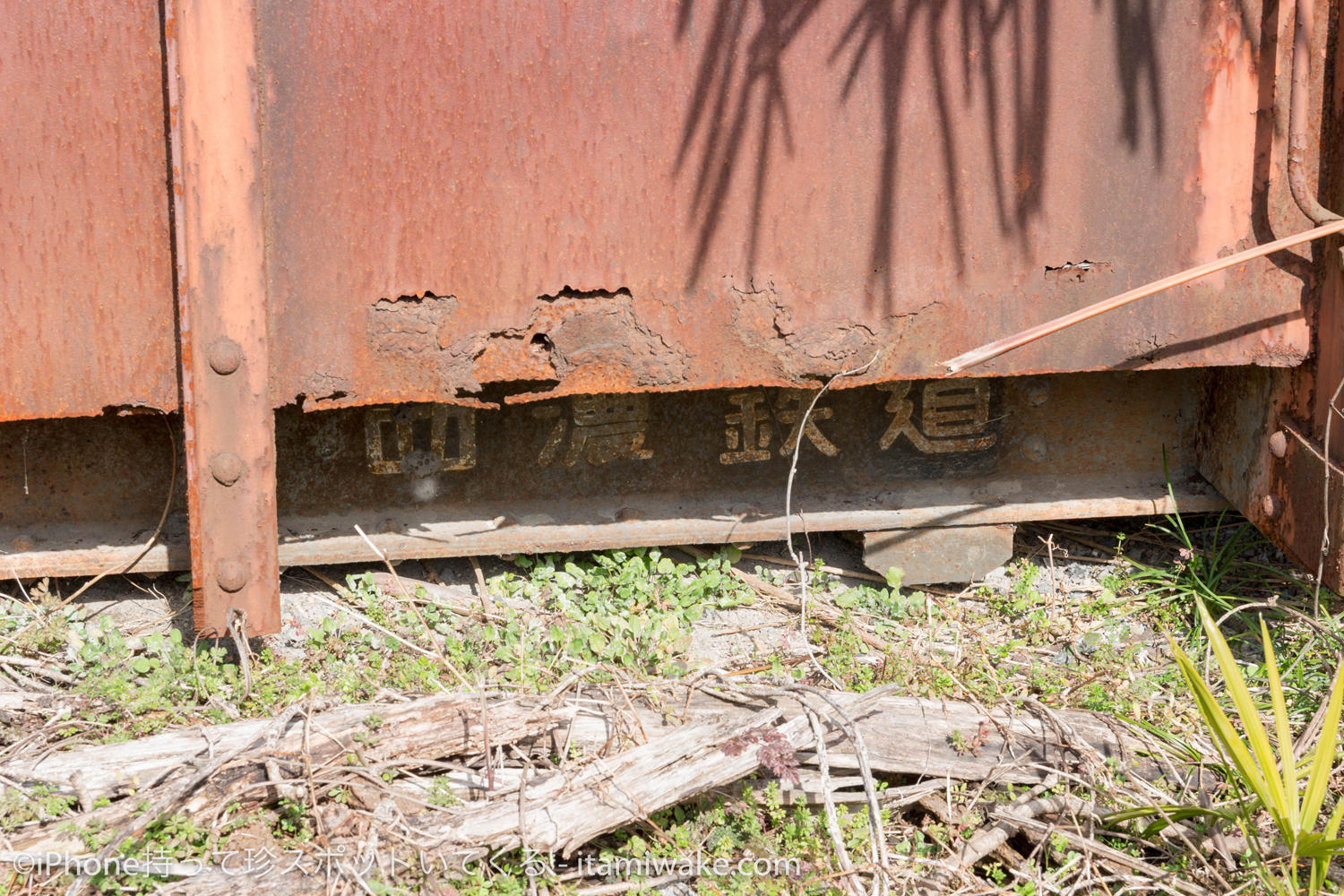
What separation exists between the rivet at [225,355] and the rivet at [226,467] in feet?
0.49

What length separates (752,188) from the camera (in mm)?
1976

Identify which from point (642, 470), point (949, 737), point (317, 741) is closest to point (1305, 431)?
point (949, 737)

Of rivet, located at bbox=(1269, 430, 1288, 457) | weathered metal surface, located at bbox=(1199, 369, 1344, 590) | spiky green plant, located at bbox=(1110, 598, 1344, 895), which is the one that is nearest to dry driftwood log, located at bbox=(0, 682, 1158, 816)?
spiky green plant, located at bbox=(1110, 598, 1344, 895)

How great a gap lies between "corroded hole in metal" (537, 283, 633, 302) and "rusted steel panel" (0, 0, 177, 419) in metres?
0.71

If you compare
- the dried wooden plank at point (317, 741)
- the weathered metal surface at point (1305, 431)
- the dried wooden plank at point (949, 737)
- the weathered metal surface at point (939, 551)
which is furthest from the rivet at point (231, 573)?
the weathered metal surface at point (1305, 431)

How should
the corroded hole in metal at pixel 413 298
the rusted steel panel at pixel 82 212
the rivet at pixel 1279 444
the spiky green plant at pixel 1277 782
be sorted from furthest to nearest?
the rivet at pixel 1279 444 < the corroded hole in metal at pixel 413 298 < the rusted steel panel at pixel 82 212 < the spiky green plant at pixel 1277 782

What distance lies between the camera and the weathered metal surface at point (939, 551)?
2.44m

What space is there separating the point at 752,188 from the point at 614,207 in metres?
0.27

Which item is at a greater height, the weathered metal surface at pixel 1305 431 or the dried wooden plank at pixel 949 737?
the weathered metal surface at pixel 1305 431

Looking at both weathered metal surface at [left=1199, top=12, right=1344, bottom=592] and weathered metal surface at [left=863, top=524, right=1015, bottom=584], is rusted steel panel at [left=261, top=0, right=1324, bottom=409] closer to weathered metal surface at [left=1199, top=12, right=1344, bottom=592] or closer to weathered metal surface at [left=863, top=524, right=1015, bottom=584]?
weathered metal surface at [left=1199, top=12, right=1344, bottom=592]

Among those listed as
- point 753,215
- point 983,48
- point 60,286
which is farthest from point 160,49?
point 983,48

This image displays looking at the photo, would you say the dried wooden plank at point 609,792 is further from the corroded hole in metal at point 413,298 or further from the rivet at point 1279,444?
Answer: the rivet at point 1279,444

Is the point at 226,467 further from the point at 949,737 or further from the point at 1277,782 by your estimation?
the point at 1277,782

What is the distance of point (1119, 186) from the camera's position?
2.01 metres
